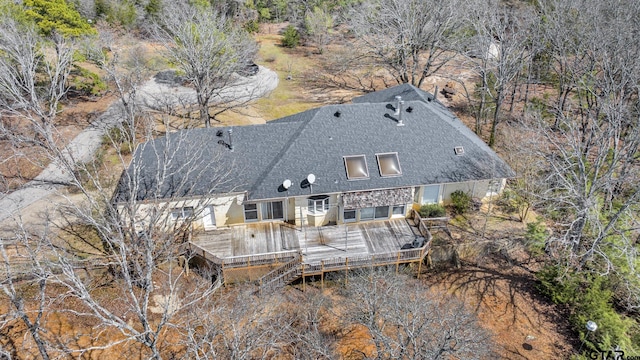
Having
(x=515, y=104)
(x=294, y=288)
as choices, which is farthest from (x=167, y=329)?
(x=515, y=104)

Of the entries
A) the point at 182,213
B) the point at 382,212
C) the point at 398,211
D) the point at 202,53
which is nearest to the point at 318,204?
the point at 382,212

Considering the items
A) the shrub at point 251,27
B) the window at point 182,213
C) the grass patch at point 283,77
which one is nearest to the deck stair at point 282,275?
the window at point 182,213

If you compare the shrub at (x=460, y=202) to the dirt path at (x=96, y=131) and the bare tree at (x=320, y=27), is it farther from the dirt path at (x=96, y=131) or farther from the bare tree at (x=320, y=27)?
the bare tree at (x=320, y=27)

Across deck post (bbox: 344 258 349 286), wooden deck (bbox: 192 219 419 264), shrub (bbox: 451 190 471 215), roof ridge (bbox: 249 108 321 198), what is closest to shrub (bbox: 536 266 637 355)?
shrub (bbox: 451 190 471 215)

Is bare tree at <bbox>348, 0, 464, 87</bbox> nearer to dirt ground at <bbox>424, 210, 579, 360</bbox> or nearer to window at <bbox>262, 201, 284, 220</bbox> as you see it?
dirt ground at <bbox>424, 210, 579, 360</bbox>

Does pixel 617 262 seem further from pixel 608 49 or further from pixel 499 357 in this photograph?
pixel 608 49
